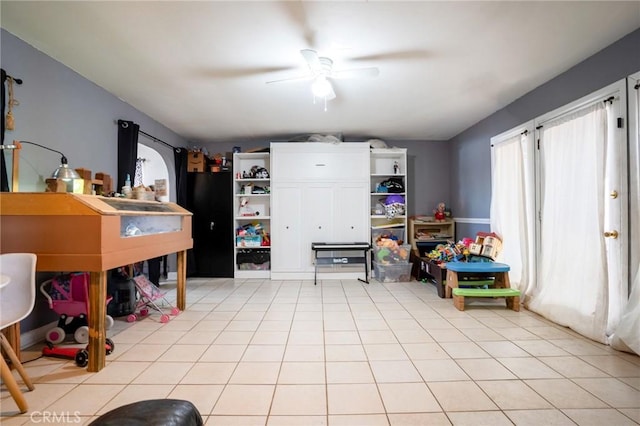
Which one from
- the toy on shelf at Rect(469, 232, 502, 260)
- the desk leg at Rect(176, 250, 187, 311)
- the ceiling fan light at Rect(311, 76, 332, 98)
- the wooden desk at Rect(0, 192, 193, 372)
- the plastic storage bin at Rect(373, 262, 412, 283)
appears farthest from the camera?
the plastic storage bin at Rect(373, 262, 412, 283)

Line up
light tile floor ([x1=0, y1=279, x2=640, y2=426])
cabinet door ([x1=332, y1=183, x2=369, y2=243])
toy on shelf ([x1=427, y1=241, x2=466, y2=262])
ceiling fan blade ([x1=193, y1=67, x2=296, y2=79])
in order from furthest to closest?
cabinet door ([x1=332, y1=183, x2=369, y2=243])
toy on shelf ([x1=427, y1=241, x2=466, y2=262])
ceiling fan blade ([x1=193, y1=67, x2=296, y2=79])
light tile floor ([x1=0, y1=279, x2=640, y2=426])

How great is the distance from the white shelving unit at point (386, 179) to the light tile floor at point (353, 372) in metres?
2.05

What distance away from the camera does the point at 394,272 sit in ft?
14.9

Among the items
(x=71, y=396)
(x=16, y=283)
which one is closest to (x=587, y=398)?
(x=71, y=396)

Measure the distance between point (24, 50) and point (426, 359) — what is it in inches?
164

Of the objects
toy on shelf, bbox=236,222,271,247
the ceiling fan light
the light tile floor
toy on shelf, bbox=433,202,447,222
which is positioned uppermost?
the ceiling fan light

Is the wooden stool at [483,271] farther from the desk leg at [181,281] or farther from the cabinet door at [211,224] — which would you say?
the cabinet door at [211,224]

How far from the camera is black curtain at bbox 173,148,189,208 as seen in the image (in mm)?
4715

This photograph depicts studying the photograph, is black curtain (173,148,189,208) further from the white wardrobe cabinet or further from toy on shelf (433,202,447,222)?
toy on shelf (433,202,447,222)

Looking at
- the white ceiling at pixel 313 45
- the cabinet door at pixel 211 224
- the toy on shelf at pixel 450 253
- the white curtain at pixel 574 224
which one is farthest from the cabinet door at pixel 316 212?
the white curtain at pixel 574 224

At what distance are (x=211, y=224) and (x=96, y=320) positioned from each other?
3.02 metres

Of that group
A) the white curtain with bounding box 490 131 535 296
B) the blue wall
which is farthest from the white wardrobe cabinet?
the blue wall

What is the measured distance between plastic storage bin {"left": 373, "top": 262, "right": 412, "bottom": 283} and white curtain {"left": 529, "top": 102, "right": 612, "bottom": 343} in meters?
1.75

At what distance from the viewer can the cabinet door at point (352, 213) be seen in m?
4.82
